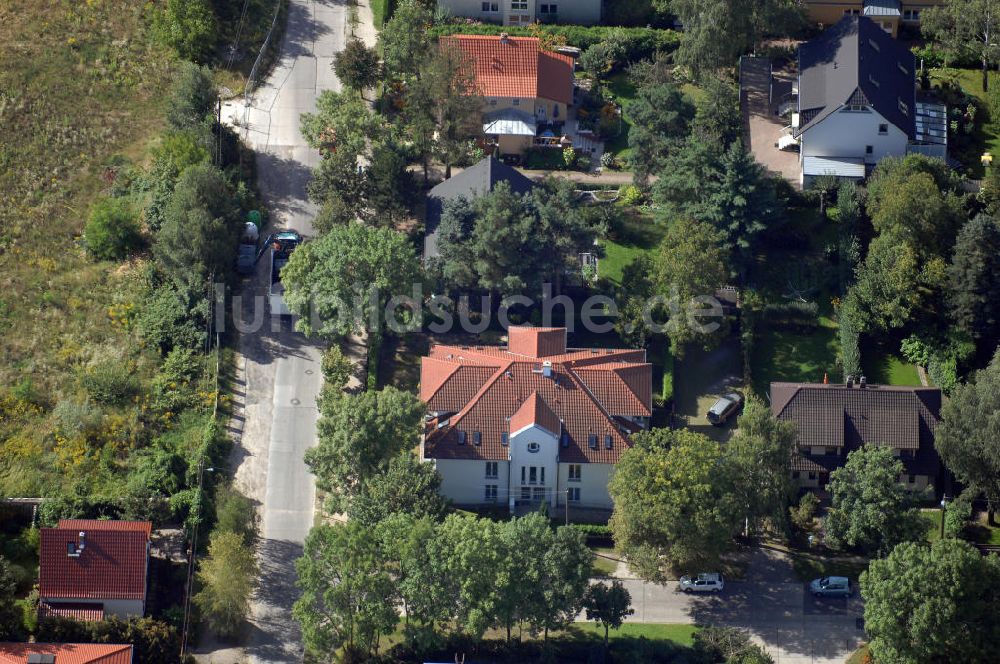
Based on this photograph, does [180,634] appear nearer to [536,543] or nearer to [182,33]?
[536,543]

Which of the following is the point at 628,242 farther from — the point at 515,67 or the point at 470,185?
the point at 515,67

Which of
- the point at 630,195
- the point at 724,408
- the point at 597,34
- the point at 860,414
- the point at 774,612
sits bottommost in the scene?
the point at 774,612

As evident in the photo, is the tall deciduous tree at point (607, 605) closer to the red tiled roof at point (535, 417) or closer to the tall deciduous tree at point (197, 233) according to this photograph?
the red tiled roof at point (535, 417)

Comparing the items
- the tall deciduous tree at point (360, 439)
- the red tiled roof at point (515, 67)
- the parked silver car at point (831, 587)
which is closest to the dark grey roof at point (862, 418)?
the parked silver car at point (831, 587)

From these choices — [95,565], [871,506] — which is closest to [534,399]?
[871,506]

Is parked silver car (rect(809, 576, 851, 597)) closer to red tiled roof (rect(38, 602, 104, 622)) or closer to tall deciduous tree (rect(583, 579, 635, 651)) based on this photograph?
tall deciduous tree (rect(583, 579, 635, 651))

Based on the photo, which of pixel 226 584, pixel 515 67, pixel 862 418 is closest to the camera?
pixel 226 584

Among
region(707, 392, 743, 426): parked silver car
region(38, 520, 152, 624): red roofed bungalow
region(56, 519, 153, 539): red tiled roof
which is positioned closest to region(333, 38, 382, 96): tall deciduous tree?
region(707, 392, 743, 426): parked silver car

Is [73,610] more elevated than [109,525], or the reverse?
[109,525]
